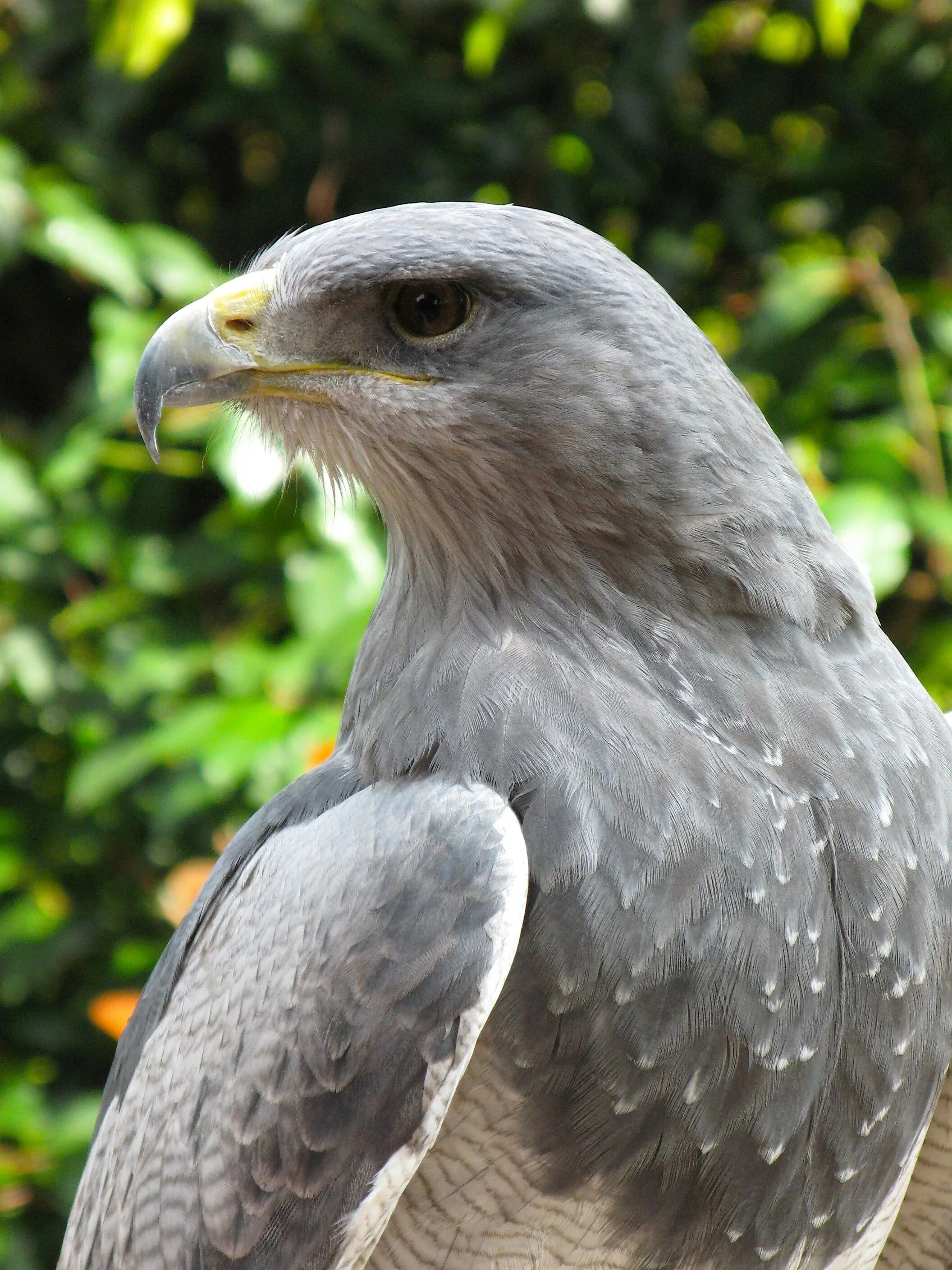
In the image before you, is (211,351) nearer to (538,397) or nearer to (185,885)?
(538,397)

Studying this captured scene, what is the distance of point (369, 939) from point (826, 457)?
214cm

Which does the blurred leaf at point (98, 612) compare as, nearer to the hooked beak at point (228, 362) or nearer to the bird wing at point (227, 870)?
the bird wing at point (227, 870)

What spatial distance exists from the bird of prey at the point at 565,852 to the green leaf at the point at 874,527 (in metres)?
1.13

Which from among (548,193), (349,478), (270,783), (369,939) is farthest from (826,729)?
(548,193)

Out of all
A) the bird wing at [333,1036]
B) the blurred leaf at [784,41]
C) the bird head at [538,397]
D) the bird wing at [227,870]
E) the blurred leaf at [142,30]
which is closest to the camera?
the bird wing at [333,1036]

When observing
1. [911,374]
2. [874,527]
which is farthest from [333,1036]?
[911,374]

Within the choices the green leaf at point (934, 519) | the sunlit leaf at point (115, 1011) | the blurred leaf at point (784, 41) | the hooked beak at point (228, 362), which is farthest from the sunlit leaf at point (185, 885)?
the blurred leaf at point (784, 41)

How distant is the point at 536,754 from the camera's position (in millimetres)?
1476

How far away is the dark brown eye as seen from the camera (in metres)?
1.51

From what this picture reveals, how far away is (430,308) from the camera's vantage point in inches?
59.9

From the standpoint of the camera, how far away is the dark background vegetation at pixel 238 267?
309cm

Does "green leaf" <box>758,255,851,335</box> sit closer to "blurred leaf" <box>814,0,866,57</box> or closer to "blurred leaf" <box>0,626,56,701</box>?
"blurred leaf" <box>814,0,866,57</box>

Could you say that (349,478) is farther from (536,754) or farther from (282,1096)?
(282,1096)

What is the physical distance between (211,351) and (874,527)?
5.29ft
